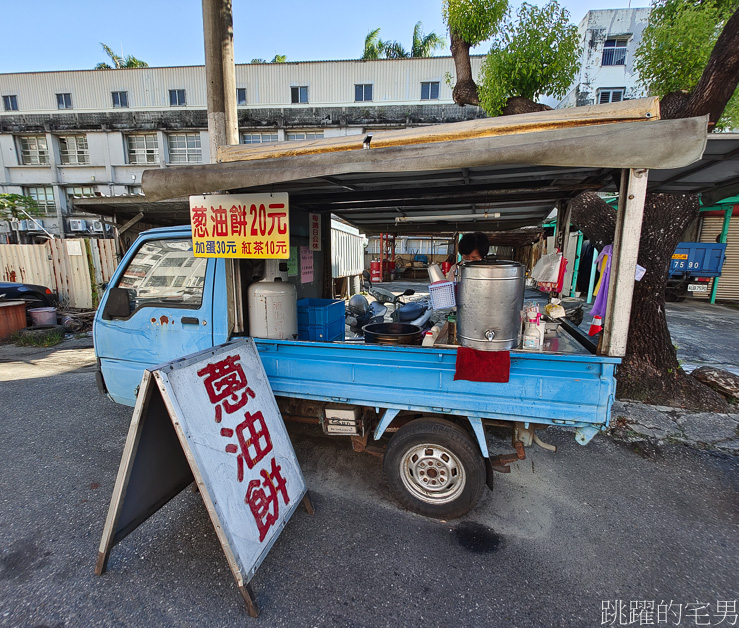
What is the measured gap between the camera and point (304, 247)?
158 inches

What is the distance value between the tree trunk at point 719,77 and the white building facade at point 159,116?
15990 millimetres

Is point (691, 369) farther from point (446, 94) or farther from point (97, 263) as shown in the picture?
point (446, 94)

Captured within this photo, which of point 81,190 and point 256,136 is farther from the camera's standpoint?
point 81,190

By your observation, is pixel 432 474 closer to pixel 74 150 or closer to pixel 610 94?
pixel 610 94

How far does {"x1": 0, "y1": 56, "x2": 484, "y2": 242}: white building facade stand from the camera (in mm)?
18750

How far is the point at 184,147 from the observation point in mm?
19359

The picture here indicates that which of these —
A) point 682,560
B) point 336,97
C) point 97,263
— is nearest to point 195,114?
point 336,97

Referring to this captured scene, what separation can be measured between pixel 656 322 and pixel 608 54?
65.1ft

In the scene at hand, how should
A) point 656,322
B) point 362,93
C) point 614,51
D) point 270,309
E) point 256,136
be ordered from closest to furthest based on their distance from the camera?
point 270,309
point 656,322
point 614,51
point 256,136
point 362,93

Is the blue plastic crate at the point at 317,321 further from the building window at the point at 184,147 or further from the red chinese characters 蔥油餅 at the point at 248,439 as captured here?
the building window at the point at 184,147

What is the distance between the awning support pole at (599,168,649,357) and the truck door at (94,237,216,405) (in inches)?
119

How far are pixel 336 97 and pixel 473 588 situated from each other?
22.7m

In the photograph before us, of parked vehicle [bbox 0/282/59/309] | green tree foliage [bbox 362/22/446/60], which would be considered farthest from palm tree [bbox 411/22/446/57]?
parked vehicle [bbox 0/282/59/309]

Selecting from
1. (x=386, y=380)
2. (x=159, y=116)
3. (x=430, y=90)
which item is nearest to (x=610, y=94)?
(x=430, y=90)
